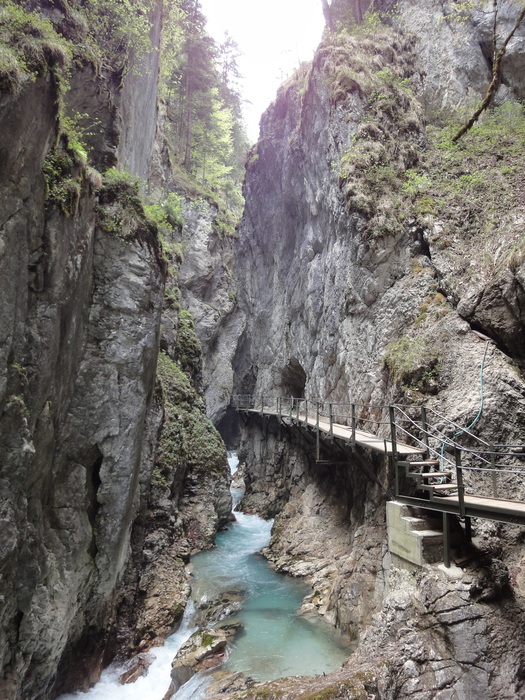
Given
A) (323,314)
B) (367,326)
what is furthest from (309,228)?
(367,326)

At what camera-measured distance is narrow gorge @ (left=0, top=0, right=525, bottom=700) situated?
17.7 ft

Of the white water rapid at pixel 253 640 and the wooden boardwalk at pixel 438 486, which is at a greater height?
the wooden boardwalk at pixel 438 486

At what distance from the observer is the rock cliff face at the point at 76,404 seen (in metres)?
5.21

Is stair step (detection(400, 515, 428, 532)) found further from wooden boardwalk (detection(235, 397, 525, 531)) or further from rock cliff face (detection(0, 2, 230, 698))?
rock cliff face (detection(0, 2, 230, 698))

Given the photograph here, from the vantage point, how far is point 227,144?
104 ft

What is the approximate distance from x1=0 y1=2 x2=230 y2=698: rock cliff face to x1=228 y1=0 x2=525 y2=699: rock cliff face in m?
4.50

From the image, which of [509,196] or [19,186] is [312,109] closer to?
[509,196]

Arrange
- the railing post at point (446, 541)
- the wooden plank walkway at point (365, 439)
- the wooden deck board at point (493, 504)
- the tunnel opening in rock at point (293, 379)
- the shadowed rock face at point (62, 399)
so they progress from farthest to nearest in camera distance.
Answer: the tunnel opening in rock at point (293, 379)
the wooden plank walkway at point (365, 439)
the railing post at point (446, 541)
the shadowed rock face at point (62, 399)
the wooden deck board at point (493, 504)

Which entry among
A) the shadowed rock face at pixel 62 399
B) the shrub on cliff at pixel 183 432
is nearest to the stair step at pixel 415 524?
the shadowed rock face at pixel 62 399

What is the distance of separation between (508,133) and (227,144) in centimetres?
2374

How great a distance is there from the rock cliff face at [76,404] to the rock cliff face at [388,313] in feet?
14.8

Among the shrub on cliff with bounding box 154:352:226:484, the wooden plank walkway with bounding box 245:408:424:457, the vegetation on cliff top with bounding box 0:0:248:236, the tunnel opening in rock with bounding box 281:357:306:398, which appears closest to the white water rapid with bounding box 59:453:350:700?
the shrub on cliff with bounding box 154:352:226:484

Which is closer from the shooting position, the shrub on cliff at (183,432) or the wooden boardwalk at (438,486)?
the wooden boardwalk at (438,486)

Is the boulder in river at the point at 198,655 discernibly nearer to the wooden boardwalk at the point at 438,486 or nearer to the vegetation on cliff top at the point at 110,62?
the wooden boardwalk at the point at 438,486
